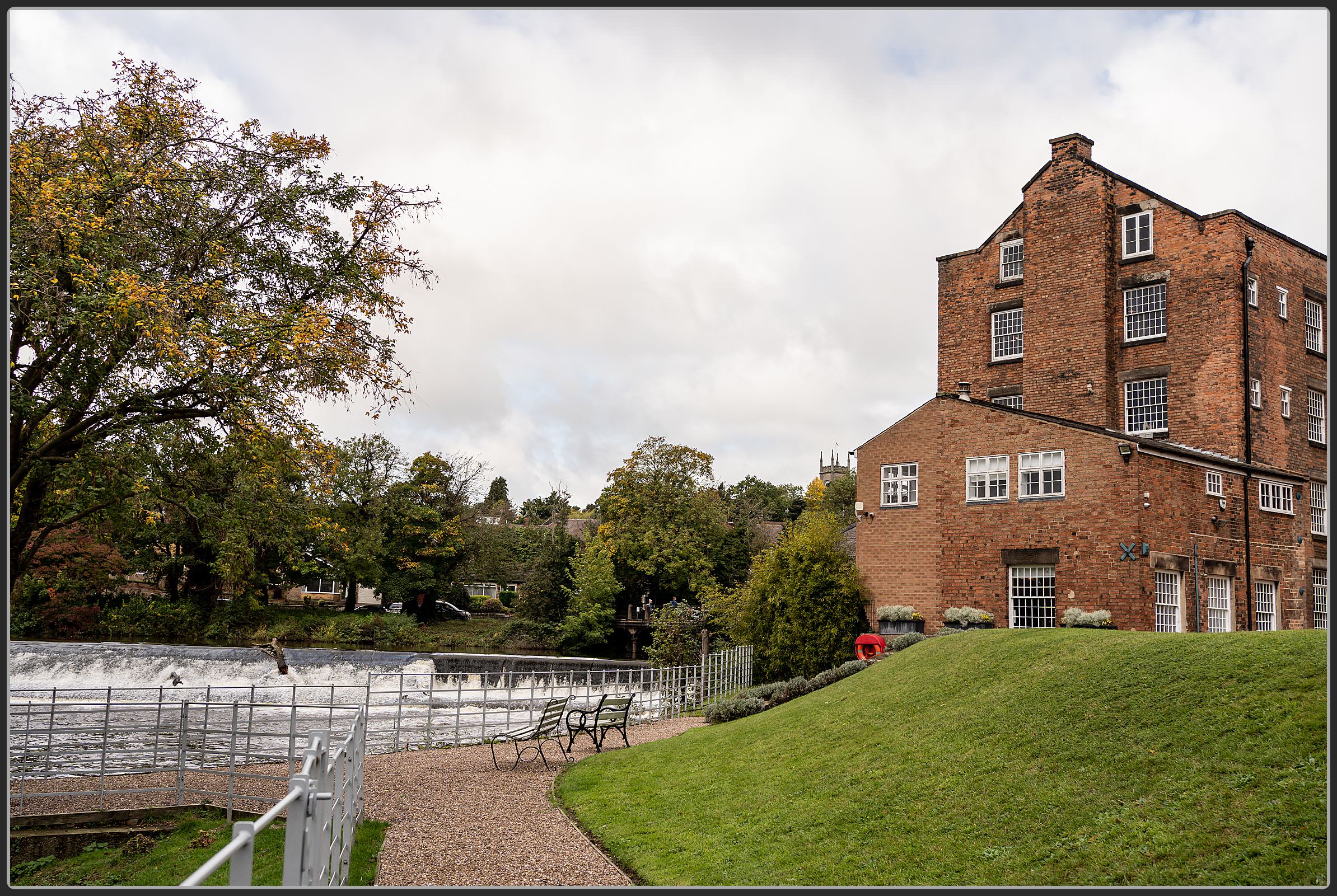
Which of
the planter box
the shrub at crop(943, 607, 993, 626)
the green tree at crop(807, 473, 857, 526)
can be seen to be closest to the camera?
the shrub at crop(943, 607, 993, 626)

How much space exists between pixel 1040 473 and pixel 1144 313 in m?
9.84

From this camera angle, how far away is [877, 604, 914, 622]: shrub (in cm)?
2730

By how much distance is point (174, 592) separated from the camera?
50.3 metres

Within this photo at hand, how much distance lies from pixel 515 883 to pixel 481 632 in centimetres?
5122

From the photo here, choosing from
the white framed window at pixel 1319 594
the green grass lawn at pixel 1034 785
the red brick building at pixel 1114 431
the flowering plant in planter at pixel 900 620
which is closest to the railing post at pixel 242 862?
the green grass lawn at pixel 1034 785

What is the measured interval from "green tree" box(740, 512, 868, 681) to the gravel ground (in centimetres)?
979

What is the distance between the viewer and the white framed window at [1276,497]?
27.4 m

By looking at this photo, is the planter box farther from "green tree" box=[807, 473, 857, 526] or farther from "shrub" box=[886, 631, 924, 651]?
"green tree" box=[807, 473, 857, 526]

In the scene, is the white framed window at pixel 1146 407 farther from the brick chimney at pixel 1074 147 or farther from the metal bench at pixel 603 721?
the metal bench at pixel 603 721

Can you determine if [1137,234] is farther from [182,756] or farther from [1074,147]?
[182,756]

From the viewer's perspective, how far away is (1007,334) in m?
34.6

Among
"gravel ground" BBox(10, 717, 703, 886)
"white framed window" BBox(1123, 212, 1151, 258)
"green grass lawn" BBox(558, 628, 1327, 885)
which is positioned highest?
"white framed window" BBox(1123, 212, 1151, 258)

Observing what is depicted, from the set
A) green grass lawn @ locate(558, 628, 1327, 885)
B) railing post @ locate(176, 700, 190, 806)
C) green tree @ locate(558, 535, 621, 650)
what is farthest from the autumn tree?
green tree @ locate(558, 535, 621, 650)

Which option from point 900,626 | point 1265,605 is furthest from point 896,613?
point 1265,605
